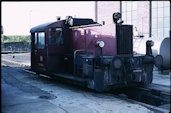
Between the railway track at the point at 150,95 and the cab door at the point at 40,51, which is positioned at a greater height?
the cab door at the point at 40,51

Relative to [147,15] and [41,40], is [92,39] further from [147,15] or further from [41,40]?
[147,15]

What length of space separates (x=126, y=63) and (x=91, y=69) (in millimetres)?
1296

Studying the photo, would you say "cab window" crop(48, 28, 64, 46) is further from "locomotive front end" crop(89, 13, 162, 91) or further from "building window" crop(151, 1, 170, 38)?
"building window" crop(151, 1, 170, 38)

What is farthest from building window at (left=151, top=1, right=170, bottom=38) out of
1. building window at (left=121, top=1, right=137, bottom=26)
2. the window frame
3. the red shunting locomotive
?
the window frame

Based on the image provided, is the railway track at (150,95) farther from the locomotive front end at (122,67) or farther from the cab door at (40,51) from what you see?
the cab door at (40,51)

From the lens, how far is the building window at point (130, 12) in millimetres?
26797

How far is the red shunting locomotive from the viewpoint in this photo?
725 cm

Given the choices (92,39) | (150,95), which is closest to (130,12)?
(92,39)

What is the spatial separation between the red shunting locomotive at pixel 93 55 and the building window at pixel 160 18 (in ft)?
52.0

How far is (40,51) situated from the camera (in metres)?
10.1

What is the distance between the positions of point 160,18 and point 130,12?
14.1 feet

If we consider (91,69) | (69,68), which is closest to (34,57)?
(69,68)

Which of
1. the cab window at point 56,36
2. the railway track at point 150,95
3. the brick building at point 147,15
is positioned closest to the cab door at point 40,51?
the cab window at point 56,36

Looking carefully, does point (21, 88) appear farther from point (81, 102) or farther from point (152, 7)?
point (152, 7)
